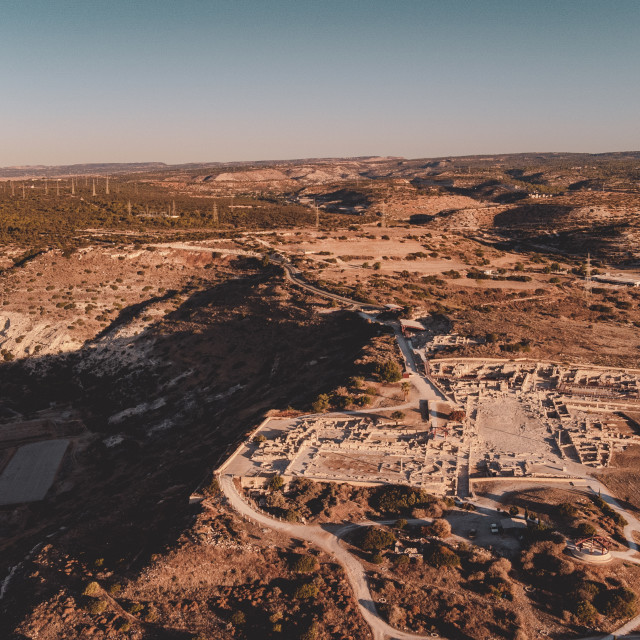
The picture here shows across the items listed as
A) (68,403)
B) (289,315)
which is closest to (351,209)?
(289,315)

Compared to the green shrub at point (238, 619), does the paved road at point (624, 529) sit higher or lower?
higher

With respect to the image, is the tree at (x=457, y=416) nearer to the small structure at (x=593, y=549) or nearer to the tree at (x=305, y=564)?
the small structure at (x=593, y=549)

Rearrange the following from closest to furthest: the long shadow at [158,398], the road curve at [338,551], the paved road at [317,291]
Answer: the road curve at [338,551] → the long shadow at [158,398] → the paved road at [317,291]

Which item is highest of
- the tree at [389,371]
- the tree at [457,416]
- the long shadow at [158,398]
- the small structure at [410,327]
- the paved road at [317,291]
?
the paved road at [317,291]

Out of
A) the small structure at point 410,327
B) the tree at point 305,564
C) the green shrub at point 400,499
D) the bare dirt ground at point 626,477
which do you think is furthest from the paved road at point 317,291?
the tree at point 305,564

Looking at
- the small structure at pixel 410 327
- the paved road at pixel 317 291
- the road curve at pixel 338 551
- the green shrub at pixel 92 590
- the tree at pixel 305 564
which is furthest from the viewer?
the paved road at pixel 317 291

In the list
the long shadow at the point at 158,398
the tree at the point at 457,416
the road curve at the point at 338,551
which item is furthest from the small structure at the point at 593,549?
the long shadow at the point at 158,398

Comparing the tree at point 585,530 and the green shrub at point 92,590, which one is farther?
the tree at point 585,530

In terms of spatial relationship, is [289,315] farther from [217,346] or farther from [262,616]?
[262,616]
